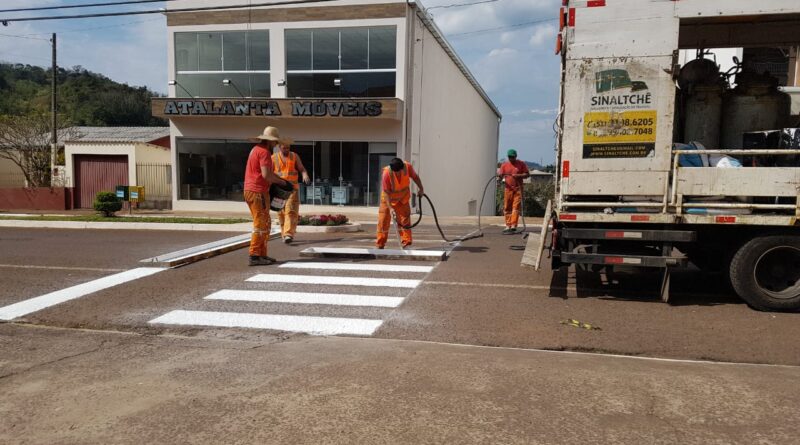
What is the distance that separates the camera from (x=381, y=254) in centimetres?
914

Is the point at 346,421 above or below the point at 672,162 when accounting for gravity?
below

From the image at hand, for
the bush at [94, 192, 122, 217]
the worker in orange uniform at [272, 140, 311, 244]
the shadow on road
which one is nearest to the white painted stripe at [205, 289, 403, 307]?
the shadow on road

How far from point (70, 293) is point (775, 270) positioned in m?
8.04

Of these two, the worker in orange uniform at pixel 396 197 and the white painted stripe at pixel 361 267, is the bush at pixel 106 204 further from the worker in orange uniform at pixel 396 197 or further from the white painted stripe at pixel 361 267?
the worker in orange uniform at pixel 396 197

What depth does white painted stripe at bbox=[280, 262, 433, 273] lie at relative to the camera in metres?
8.33

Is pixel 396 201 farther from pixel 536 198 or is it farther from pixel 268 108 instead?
pixel 536 198

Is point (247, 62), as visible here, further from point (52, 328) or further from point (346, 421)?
point (346, 421)

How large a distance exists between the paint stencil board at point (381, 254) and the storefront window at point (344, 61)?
37.1 feet

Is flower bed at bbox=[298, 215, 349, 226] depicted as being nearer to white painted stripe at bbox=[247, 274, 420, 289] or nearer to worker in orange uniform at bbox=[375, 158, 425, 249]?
worker in orange uniform at bbox=[375, 158, 425, 249]

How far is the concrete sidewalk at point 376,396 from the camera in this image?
332 cm

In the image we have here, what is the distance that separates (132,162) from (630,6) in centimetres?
2287

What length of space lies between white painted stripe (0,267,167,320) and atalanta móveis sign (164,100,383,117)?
1143cm

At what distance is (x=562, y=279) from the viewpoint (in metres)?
7.61

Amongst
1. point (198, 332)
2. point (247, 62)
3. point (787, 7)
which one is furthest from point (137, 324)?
point (247, 62)
